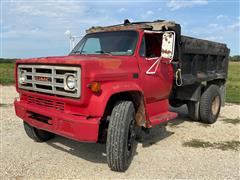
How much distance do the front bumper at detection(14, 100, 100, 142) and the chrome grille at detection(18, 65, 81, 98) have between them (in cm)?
32

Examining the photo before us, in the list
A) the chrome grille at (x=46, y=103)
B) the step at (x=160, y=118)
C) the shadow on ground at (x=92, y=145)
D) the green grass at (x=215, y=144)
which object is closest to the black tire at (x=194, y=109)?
the shadow on ground at (x=92, y=145)

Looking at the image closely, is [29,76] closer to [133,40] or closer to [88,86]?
[88,86]

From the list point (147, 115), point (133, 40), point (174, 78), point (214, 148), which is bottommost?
point (214, 148)

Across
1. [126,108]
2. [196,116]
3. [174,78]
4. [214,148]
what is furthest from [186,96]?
[126,108]

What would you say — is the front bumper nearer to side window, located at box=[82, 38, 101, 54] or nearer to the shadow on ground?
the shadow on ground

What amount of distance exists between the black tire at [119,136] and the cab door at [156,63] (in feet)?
2.99

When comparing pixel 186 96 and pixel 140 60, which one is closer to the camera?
pixel 140 60

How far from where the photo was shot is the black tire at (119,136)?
4695 millimetres

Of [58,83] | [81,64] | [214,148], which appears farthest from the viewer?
[214,148]

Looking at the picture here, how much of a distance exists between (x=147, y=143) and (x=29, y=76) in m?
2.71

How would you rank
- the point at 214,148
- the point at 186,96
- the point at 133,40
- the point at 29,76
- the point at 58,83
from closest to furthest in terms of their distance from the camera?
the point at 58,83, the point at 29,76, the point at 133,40, the point at 214,148, the point at 186,96

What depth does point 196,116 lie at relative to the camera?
329 inches

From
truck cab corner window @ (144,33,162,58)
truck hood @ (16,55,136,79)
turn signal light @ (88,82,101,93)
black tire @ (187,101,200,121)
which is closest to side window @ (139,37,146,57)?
truck cab corner window @ (144,33,162,58)

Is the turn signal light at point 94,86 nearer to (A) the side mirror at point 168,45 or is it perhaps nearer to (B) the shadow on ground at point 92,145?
(B) the shadow on ground at point 92,145
